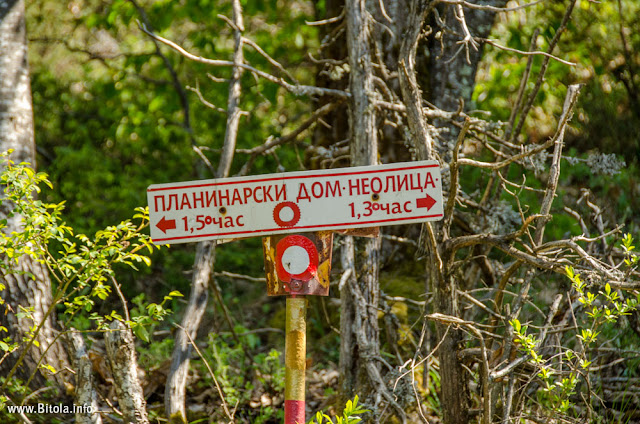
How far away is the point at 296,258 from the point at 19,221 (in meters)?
2.13

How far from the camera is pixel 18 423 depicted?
11.1 feet

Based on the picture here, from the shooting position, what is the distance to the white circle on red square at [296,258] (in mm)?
2262

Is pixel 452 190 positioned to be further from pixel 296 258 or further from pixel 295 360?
pixel 295 360

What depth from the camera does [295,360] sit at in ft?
7.54

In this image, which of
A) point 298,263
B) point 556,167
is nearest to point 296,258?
point 298,263

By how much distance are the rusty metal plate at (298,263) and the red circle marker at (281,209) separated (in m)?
0.05

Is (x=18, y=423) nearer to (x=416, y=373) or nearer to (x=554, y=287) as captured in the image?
(x=416, y=373)

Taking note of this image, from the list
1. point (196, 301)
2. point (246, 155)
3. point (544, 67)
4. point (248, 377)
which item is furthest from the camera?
point (246, 155)

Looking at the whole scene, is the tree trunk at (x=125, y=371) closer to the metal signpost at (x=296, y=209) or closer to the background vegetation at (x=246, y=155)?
the metal signpost at (x=296, y=209)

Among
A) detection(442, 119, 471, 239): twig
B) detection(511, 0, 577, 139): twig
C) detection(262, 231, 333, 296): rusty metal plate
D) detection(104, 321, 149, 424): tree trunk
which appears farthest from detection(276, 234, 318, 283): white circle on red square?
detection(511, 0, 577, 139): twig

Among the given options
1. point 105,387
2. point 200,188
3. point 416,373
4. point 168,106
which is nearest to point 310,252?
point 200,188

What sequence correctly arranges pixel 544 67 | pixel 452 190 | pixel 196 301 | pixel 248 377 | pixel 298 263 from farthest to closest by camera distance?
pixel 248 377 → pixel 196 301 → pixel 544 67 → pixel 452 190 → pixel 298 263

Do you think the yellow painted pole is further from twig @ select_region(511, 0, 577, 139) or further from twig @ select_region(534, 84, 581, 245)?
twig @ select_region(511, 0, 577, 139)

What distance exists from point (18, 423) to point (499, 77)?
560 centimetres
